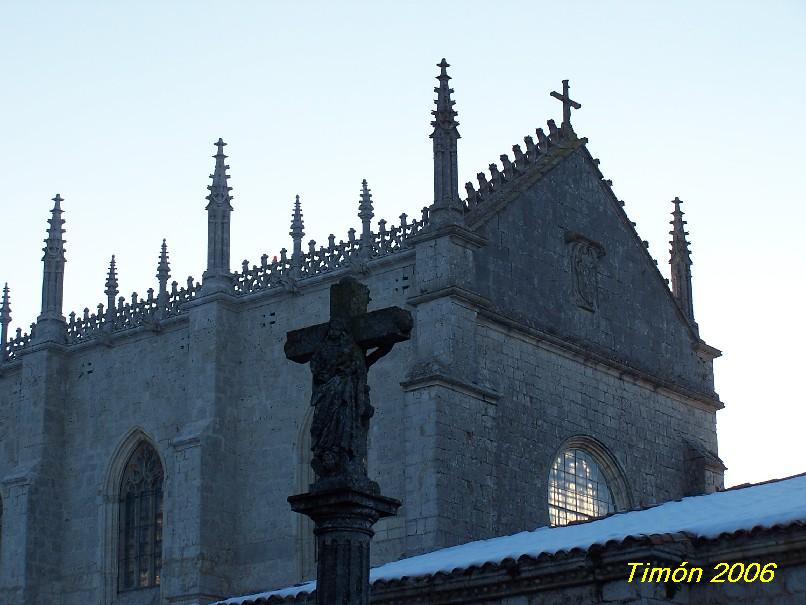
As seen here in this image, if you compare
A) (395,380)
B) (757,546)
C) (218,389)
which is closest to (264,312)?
(218,389)

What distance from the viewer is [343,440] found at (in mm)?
12906

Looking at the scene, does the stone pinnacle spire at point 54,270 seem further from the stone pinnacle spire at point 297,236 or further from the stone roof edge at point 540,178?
the stone roof edge at point 540,178

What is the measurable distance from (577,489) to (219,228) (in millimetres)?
9340

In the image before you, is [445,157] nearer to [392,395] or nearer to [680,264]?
[392,395]

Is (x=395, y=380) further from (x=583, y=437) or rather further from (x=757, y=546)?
(x=757, y=546)

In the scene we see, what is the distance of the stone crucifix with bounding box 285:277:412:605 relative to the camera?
40.9 ft

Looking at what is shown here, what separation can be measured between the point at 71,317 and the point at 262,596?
16035 millimetres

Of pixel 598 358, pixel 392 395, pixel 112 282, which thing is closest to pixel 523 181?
pixel 598 358

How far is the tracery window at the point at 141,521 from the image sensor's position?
109ft

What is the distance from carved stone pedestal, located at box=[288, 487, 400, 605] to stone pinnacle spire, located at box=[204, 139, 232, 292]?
20274mm

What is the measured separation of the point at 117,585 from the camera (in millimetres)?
33656

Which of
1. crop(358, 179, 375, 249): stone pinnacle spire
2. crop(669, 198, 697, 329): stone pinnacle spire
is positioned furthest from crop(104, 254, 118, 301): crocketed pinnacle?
crop(669, 198, 697, 329): stone pinnacle spire

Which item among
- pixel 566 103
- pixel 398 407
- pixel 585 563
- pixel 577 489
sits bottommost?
pixel 585 563

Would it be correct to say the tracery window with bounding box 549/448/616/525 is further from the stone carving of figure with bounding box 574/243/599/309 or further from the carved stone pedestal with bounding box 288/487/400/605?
the carved stone pedestal with bounding box 288/487/400/605
